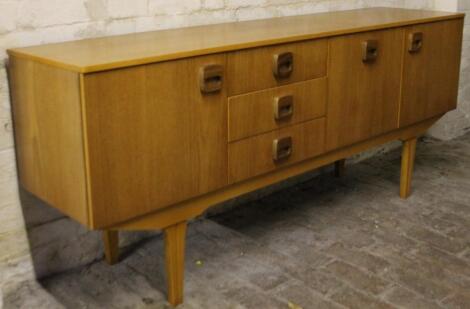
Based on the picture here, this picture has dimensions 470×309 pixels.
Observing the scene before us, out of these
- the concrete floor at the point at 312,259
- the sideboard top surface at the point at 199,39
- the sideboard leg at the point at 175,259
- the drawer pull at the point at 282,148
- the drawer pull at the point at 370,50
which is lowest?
the concrete floor at the point at 312,259

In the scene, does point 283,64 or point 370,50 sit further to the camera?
point 370,50

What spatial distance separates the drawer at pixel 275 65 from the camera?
228 cm

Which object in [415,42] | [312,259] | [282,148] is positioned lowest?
[312,259]

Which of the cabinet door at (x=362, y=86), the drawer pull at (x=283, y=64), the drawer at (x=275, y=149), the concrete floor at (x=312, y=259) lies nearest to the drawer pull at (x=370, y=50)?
the cabinet door at (x=362, y=86)

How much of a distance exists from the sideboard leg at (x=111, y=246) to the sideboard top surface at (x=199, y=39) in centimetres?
79

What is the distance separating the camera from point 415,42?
3033mm

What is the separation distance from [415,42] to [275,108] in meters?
0.98

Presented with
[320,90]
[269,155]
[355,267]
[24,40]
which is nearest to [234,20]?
[320,90]

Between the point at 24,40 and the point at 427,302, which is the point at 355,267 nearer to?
the point at 427,302

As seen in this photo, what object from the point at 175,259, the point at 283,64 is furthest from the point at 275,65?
the point at 175,259

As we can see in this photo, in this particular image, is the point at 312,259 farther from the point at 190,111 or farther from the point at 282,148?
the point at 190,111

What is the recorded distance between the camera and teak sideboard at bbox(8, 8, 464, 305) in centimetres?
196

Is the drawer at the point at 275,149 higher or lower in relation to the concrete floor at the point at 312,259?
higher

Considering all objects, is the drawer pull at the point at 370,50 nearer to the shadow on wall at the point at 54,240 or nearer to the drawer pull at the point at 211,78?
the drawer pull at the point at 211,78
